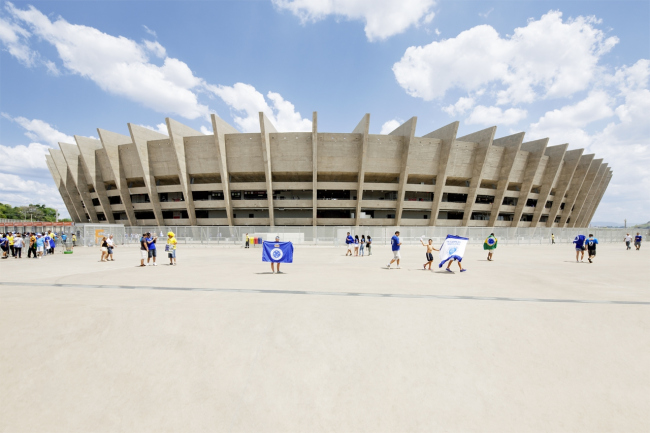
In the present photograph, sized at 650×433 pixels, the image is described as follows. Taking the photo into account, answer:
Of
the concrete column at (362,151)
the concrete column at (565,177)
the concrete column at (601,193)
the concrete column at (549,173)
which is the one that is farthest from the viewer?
the concrete column at (601,193)

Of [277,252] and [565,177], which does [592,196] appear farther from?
[277,252]

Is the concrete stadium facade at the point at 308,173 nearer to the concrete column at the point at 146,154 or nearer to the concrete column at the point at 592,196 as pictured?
the concrete column at the point at 146,154

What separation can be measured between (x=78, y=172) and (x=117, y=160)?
391 inches

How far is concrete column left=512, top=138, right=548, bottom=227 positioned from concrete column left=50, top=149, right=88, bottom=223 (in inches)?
2774

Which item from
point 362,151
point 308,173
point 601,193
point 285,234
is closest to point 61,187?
point 308,173

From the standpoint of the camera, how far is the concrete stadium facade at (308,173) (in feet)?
114

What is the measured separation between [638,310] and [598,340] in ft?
8.04

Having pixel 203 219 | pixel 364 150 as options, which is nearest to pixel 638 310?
pixel 364 150

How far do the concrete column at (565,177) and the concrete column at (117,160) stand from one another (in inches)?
2589

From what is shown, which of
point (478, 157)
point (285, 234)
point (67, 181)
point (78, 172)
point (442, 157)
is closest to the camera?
point (285, 234)

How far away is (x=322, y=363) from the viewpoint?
413 centimetres

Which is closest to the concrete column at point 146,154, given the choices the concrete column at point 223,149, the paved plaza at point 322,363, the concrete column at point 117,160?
the concrete column at point 117,160

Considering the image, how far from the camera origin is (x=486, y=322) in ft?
17.4

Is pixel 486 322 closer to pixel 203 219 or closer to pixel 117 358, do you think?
pixel 117 358
